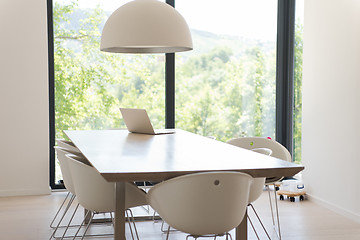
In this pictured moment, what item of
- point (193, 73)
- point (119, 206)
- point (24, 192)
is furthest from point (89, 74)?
point (119, 206)

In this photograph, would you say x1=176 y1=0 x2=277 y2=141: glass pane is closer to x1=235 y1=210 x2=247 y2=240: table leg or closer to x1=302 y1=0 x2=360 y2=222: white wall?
x1=302 y1=0 x2=360 y2=222: white wall

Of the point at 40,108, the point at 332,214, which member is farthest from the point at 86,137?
the point at 332,214

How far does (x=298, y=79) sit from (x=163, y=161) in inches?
163

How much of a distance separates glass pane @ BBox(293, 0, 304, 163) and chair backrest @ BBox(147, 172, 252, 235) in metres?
3.95

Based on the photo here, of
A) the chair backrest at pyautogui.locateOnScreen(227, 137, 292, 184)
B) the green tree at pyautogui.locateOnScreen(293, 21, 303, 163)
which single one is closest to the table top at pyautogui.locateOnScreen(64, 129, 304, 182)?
the chair backrest at pyautogui.locateOnScreen(227, 137, 292, 184)

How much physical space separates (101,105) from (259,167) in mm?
3873

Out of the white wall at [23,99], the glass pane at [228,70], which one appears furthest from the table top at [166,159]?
the glass pane at [228,70]

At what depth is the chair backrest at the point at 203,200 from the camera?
263 centimetres

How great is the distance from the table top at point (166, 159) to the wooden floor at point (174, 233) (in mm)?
895

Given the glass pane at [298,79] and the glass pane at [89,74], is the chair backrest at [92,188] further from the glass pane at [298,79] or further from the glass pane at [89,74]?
the glass pane at [298,79]

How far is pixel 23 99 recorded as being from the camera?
5.92 m

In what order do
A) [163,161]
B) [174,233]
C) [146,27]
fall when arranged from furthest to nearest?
[174,233], [146,27], [163,161]

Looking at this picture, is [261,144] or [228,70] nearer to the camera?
[261,144]

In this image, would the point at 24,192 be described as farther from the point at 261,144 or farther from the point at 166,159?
the point at 166,159
